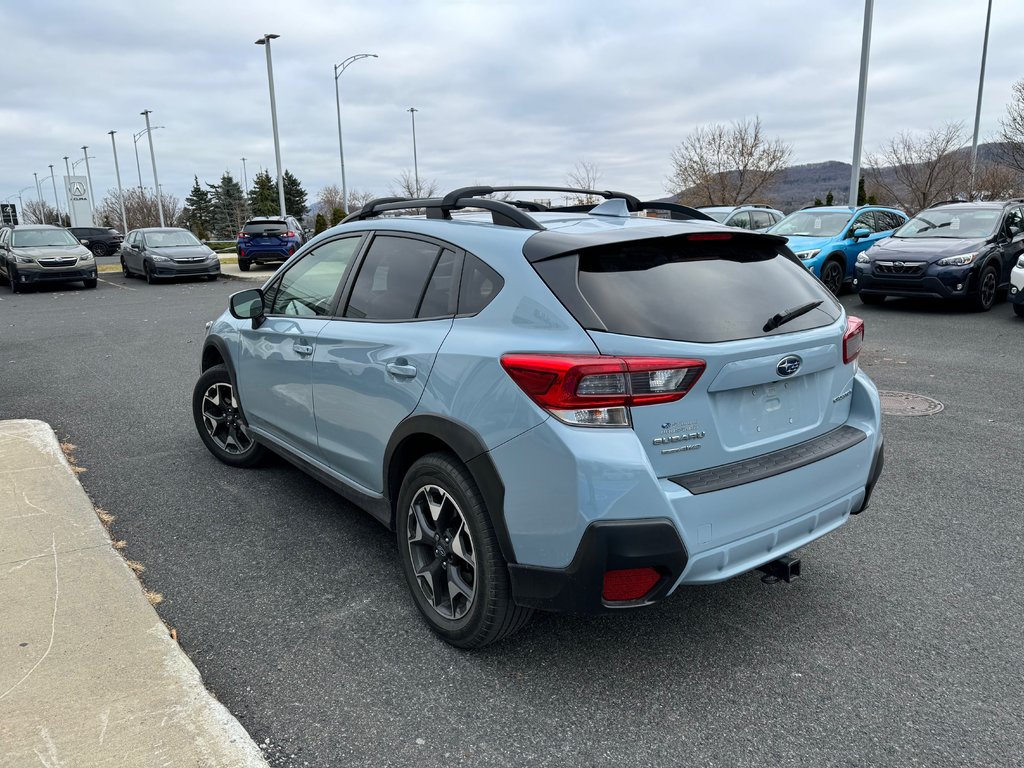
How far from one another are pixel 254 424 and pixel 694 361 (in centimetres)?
315

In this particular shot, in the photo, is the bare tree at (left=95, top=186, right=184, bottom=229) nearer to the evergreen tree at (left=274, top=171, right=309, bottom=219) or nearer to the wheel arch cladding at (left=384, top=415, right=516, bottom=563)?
the evergreen tree at (left=274, top=171, right=309, bottom=219)

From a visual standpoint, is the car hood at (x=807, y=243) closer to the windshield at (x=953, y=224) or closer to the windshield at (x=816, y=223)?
the windshield at (x=816, y=223)

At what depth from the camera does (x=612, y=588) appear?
260 centimetres

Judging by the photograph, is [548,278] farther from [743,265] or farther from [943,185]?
[943,185]

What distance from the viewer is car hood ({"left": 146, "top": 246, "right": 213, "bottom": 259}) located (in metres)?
21.7

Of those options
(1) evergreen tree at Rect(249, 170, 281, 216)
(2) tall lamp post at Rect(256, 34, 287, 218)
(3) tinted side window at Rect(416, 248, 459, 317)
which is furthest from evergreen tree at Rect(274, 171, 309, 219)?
(3) tinted side window at Rect(416, 248, 459, 317)

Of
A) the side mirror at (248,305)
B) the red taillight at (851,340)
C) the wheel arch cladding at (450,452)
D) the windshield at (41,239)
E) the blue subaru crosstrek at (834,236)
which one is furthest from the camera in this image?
the windshield at (41,239)

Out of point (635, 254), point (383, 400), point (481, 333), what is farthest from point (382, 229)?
point (635, 254)

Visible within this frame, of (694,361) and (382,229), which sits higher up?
(382,229)

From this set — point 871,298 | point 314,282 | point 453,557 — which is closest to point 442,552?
point 453,557

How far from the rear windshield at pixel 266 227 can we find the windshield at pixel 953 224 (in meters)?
18.1

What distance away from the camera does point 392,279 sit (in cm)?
361

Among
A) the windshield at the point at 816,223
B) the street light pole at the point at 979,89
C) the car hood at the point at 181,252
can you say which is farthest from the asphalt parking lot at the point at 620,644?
the street light pole at the point at 979,89

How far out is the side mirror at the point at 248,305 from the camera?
4.61 metres
